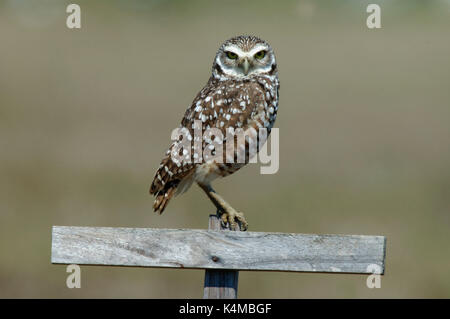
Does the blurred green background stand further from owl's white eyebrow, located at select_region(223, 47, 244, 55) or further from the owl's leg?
owl's white eyebrow, located at select_region(223, 47, 244, 55)

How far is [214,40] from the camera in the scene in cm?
1430

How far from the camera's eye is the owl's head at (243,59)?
16.8 feet

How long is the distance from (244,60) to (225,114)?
1.44ft

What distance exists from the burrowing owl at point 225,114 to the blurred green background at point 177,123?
2.26 m

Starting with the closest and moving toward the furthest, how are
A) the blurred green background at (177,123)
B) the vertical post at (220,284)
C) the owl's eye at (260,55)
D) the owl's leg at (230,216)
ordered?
the vertical post at (220,284), the owl's leg at (230,216), the owl's eye at (260,55), the blurred green background at (177,123)

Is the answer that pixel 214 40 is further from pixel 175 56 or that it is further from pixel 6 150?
pixel 6 150

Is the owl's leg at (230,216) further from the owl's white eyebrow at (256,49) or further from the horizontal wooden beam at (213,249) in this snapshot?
the horizontal wooden beam at (213,249)

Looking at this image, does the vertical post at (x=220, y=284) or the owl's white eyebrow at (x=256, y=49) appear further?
the owl's white eyebrow at (x=256, y=49)

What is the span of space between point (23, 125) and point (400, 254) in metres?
5.17

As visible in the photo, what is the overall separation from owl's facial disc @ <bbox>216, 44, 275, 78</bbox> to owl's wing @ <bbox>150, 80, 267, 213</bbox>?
12 cm

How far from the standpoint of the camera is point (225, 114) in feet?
16.2

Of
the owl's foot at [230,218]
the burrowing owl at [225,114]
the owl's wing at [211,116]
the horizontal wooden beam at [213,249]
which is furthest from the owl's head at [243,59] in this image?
the horizontal wooden beam at [213,249]

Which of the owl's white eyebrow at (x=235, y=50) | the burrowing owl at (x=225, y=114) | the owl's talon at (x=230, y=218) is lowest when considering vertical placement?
the owl's talon at (x=230, y=218)

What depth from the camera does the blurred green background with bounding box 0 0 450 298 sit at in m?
7.33
